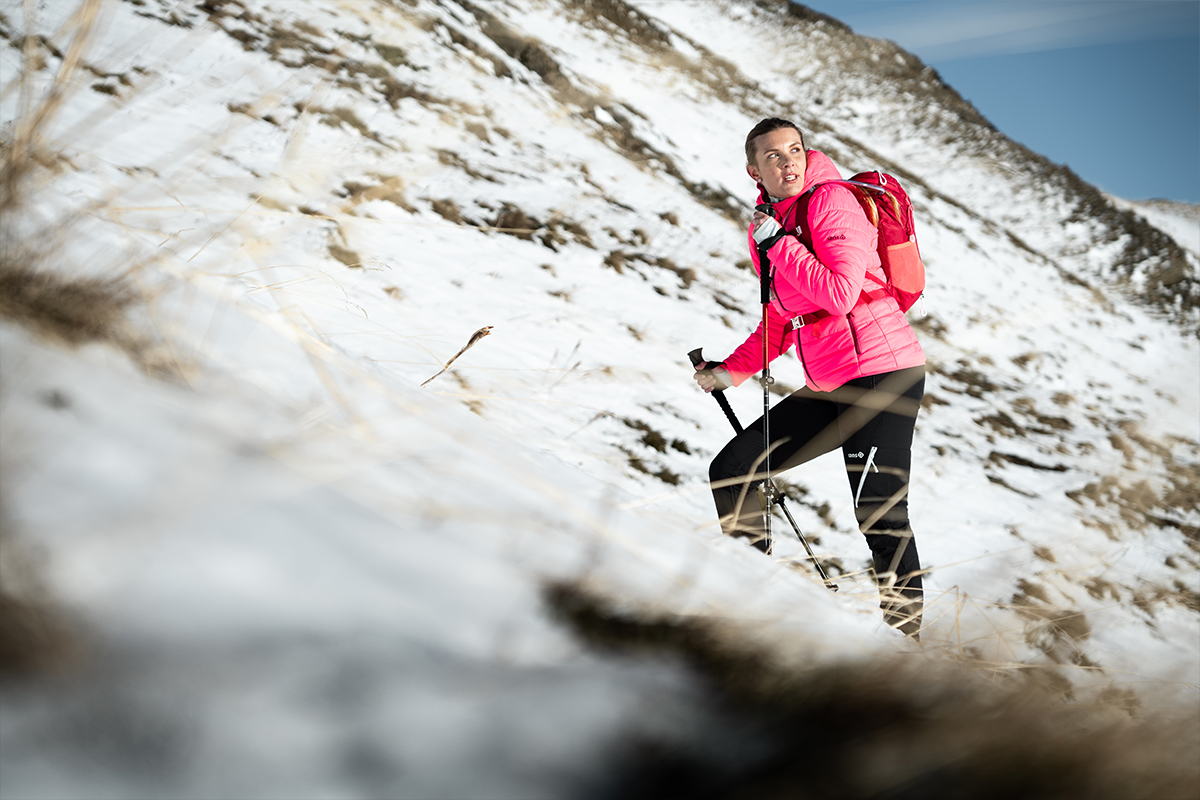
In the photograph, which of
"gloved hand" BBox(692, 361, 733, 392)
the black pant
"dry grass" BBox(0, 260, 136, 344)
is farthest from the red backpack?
"dry grass" BBox(0, 260, 136, 344)

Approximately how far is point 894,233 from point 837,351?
477 millimetres

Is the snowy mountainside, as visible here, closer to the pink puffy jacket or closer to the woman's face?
the pink puffy jacket

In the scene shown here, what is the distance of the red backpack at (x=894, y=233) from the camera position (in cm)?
214

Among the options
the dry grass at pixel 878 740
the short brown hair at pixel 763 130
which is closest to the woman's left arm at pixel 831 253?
the short brown hair at pixel 763 130

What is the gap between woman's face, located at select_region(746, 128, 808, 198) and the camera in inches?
85.2

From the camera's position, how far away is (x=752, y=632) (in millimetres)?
733

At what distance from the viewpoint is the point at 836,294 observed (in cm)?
197

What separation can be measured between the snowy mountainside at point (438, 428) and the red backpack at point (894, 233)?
1.03 metres

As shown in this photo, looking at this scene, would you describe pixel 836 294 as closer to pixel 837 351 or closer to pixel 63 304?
pixel 837 351

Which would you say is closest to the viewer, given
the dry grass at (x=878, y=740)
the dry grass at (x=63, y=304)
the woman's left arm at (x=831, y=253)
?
the dry grass at (x=878, y=740)

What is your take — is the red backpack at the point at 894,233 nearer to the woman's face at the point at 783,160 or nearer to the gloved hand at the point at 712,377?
the woman's face at the point at 783,160

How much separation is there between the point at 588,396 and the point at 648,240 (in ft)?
12.2

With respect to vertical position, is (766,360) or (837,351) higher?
(837,351)

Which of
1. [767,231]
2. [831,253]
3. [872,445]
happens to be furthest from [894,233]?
[872,445]
